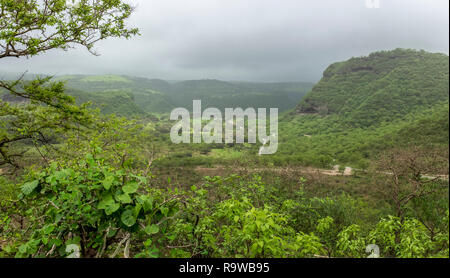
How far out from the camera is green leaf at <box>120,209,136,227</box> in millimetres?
1775

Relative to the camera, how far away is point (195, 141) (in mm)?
A: 65188

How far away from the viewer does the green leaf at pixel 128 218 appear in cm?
177

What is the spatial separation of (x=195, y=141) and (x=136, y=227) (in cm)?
6366

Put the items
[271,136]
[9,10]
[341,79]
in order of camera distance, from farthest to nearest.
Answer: [341,79] < [271,136] < [9,10]

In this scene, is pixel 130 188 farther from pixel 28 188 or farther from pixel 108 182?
pixel 28 188

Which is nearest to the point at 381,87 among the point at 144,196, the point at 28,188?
the point at 144,196

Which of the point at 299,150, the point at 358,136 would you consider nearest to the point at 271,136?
the point at 299,150

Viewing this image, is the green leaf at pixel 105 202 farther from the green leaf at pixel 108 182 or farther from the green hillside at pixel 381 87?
the green hillside at pixel 381 87

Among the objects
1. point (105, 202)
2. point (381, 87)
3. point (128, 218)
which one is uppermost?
point (381, 87)

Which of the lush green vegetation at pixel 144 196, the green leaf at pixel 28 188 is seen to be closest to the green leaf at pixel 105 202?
the lush green vegetation at pixel 144 196

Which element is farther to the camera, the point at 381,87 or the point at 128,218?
the point at 381,87

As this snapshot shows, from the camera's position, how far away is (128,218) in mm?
1804

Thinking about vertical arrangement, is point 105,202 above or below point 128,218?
above
